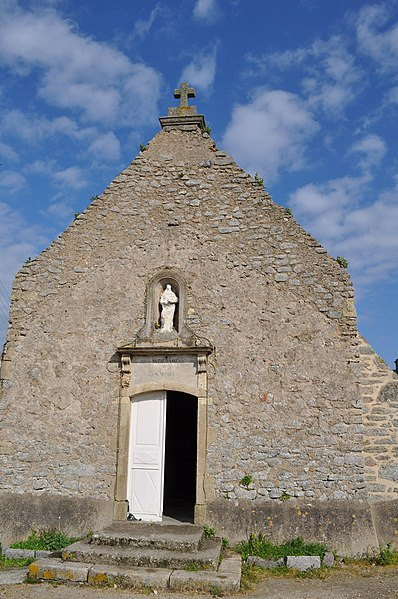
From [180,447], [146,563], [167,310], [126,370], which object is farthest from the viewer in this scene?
[180,447]

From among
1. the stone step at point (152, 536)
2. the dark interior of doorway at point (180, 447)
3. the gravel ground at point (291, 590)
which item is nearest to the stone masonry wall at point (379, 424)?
the gravel ground at point (291, 590)

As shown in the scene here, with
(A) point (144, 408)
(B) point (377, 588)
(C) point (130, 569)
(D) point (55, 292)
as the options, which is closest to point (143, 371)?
(A) point (144, 408)

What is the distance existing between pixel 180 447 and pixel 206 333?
17.2ft

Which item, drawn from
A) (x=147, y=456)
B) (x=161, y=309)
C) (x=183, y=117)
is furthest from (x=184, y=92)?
(x=147, y=456)

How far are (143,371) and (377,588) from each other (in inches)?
184

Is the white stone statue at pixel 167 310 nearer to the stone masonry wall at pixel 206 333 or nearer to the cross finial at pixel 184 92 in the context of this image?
the stone masonry wall at pixel 206 333

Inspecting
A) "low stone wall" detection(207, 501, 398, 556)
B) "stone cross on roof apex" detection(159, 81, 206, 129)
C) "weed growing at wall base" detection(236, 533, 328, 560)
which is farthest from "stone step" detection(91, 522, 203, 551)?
"stone cross on roof apex" detection(159, 81, 206, 129)

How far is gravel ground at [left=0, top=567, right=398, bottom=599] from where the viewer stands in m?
6.09

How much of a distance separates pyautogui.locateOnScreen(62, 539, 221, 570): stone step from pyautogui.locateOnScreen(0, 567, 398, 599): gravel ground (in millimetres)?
501

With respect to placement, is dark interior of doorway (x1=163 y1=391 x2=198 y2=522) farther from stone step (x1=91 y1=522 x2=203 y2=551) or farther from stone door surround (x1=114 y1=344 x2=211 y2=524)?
stone step (x1=91 y1=522 x2=203 y2=551)

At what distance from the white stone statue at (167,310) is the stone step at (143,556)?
11.6 ft

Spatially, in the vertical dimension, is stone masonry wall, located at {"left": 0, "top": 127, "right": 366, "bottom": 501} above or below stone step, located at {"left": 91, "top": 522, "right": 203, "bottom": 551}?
above

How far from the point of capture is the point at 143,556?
22.2 feet

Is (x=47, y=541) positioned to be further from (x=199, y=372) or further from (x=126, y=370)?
(x=199, y=372)
